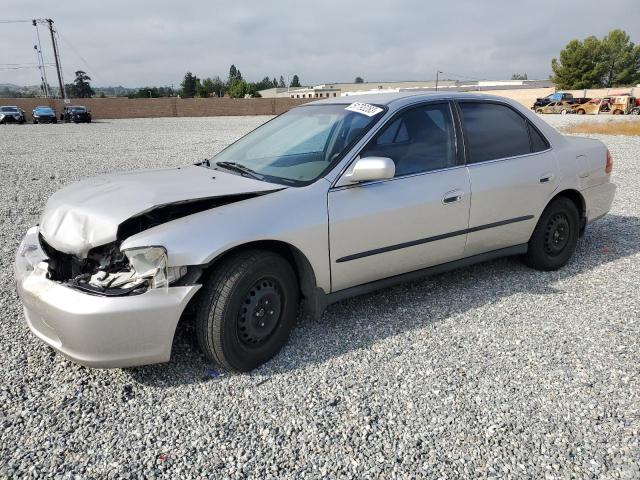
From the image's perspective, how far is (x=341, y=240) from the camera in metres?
3.19

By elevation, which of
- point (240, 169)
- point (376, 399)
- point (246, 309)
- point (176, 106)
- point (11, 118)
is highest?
point (176, 106)

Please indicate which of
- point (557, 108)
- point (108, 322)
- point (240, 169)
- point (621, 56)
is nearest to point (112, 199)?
point (108, 322)

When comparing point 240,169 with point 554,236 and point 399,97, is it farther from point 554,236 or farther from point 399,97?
point 554,236

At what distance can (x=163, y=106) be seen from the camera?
51.1 metres

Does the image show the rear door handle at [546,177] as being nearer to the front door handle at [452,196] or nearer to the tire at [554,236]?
the tire at [554,236]

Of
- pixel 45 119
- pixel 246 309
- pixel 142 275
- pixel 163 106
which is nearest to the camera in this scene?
pixel 142 275

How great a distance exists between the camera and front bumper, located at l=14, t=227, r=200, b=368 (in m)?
2.50

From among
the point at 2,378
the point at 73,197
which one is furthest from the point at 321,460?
the point at 73,197

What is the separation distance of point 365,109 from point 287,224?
126 cm

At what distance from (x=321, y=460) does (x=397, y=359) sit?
1015mm

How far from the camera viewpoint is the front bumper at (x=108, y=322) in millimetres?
2502

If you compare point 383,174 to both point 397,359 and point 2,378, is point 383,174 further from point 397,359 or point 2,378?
point 2,378

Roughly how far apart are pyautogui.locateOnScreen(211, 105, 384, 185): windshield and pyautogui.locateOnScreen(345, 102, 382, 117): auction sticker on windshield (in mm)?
15

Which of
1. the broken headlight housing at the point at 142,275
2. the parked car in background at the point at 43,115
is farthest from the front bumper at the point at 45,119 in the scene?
the broken headlight housing at the point at 142,275
